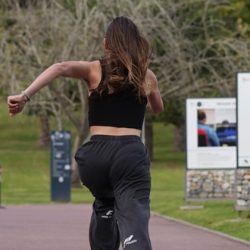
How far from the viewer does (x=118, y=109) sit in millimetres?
6770

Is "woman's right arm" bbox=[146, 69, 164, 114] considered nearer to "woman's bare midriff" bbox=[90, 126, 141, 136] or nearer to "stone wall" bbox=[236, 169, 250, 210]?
"woman's bare midriff" bbox=[90, 126, 141, 136]

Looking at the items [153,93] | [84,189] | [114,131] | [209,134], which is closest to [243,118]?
[209,134]

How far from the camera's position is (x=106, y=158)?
6746 millimetres

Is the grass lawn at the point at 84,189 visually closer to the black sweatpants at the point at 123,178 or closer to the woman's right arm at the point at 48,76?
the black sweatpants at the point at 123,178

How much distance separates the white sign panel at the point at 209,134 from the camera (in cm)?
2281

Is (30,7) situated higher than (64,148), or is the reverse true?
(30,7)

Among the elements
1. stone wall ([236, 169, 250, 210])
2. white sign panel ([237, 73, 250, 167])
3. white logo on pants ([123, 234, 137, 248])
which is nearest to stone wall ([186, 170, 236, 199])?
stone wall ([236, 169, 250, 210])

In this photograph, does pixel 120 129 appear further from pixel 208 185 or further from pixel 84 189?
Result: pixel 84 189

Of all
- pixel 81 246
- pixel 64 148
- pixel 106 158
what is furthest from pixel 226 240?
pixel 64 148

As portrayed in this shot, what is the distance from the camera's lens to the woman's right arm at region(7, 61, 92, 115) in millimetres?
6445

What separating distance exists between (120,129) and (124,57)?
43cm

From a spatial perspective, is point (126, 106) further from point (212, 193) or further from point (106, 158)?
point (212, 193)

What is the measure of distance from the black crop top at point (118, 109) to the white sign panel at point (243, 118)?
34.0 feet

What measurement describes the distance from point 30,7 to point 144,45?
2842 cm
